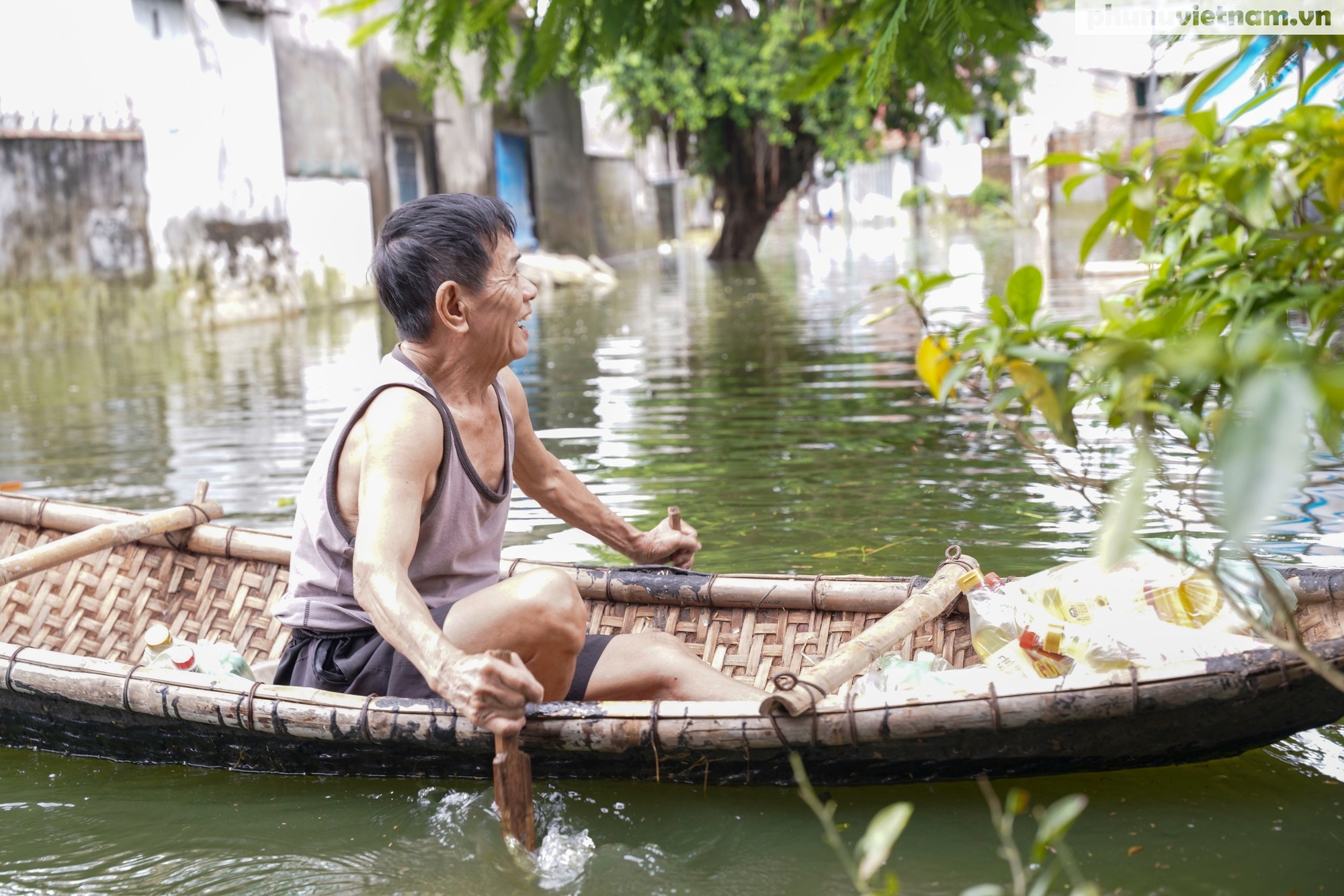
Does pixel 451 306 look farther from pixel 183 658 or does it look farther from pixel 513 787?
pixel 183 658

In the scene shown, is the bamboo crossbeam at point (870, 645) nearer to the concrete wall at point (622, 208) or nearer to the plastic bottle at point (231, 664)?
the plastic bottle at point (231, 664)

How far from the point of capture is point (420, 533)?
2678 mm

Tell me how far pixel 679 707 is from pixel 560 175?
20754 mm

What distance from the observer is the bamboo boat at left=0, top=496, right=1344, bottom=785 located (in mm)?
2346

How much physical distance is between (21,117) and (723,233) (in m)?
13.6

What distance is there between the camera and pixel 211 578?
3857 mm

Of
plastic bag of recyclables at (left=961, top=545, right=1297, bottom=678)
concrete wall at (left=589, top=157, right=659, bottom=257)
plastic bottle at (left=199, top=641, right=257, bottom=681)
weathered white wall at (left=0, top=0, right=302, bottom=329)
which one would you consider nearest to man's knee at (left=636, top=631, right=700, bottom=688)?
plastic bag of recyclables at (left=961, top=545, right=1297, bottom=678)

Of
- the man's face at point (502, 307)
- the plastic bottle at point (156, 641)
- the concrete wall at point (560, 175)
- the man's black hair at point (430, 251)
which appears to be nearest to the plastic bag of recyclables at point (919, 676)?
the man's face at point (502, 307)

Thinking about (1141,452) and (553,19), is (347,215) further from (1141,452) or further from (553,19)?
(1141,452)

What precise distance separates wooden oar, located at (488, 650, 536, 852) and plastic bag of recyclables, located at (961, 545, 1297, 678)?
113cm

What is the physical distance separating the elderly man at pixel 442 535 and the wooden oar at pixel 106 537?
103 cm

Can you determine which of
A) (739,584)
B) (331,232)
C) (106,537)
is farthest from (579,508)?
(331,232)

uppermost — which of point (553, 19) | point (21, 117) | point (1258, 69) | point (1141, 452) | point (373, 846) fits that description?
point (21, 117)

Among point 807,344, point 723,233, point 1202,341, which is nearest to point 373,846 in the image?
point 1202,341
